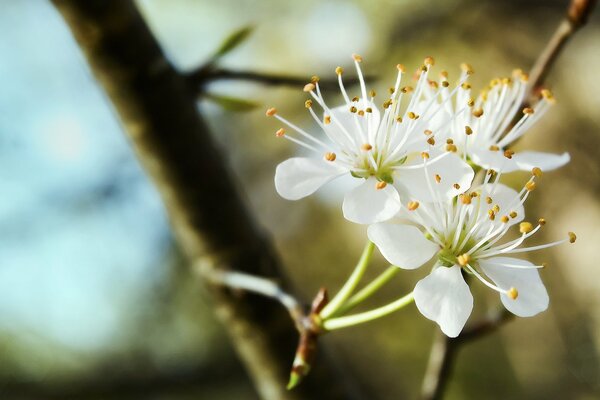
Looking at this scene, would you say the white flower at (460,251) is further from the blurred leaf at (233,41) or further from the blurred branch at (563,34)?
the blurred leaf at (233,41)

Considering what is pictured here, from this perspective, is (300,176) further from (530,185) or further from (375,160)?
(530,185)

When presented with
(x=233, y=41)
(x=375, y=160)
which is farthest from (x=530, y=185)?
(x=233, y=41)

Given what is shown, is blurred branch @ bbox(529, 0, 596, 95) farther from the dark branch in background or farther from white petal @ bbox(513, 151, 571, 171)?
white petal @ bbox(513, 151, 571, 171)

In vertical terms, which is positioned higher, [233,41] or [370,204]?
[233,41]

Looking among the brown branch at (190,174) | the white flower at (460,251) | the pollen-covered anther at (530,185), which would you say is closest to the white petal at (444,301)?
the white flower at (460,251)

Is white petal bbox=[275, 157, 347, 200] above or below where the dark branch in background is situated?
above

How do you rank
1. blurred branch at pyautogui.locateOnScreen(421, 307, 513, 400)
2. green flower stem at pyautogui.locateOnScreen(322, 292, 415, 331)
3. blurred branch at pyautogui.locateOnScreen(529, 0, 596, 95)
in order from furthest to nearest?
blurred branch at pyautogui.locateOnScreen(421, 307, 513, 400)
blurred branch at pyautogui.locateOnScreen(529, 0, 596, 95)
green flower stem at pyautogui.locateOnScreen(322, 292, 415, 331)

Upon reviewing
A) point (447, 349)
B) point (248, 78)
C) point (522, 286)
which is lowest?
point (447, 349)

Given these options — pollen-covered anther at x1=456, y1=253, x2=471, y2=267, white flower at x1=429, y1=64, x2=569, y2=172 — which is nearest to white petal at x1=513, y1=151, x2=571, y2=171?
white flower at x1=429, y1=64, x2=569, y2=172
